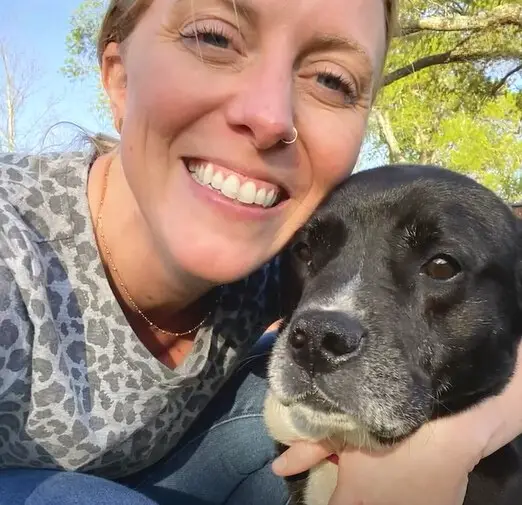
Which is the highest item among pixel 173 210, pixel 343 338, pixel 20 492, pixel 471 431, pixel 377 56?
pixel 377 56

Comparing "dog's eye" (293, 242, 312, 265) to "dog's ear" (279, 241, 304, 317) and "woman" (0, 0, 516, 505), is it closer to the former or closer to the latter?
"dog's ear" (279, 241, 304, 317)

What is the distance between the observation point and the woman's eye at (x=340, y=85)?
6.49 feet

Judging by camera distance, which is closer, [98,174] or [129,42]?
[129,42]

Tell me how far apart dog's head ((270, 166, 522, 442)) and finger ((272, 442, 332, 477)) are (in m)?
0.06

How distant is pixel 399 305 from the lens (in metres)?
1.92

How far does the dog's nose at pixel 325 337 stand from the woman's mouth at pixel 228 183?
36 cm

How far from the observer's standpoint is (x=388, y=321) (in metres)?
1.87

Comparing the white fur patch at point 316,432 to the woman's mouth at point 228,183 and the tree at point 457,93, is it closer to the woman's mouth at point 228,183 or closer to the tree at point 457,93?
the woman's mouth at point 228,183

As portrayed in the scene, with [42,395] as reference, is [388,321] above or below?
above

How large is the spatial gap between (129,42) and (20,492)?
50.4 inches

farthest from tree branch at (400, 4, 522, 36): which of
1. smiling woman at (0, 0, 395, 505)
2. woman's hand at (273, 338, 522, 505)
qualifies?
woman's hand at (273, 338, 522, 505)

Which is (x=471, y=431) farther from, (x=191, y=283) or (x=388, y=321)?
(x=191, y=283)

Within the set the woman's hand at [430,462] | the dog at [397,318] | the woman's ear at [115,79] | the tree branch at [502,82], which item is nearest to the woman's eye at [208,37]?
the woman's ear at [115,79]

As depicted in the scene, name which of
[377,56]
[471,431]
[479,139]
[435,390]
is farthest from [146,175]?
[479,139]
